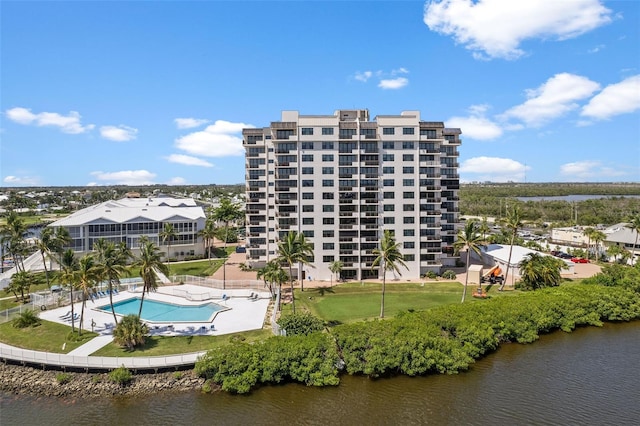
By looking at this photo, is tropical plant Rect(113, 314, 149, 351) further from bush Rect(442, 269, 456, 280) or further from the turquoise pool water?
bush Rect(442, 269, 456, 280)

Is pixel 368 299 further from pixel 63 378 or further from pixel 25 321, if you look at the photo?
pixel 25 321

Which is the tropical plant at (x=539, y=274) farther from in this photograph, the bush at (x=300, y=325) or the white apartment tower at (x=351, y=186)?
the bush at (x=300, y=325)

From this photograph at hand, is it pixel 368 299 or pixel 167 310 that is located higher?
pixel 368 299

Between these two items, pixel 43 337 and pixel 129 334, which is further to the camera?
pixel 43 337

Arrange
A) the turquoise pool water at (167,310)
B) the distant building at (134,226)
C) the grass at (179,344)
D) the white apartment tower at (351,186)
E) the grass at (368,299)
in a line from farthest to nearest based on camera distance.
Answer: the distant building at (134,226), the white apartment tower at (351,186), the grass at (368,299), the turquoise pool water at (167,310), the grass at (179,344)

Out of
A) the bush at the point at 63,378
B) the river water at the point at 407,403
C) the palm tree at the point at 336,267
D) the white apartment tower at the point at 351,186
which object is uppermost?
the white apartment tower at the point at 351,186

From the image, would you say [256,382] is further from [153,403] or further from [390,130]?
[390,130]

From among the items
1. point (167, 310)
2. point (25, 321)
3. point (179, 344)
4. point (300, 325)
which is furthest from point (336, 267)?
point (25, 321)

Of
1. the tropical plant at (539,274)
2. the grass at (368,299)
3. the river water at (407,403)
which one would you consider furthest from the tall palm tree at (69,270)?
the tropical plant at (539,274)
